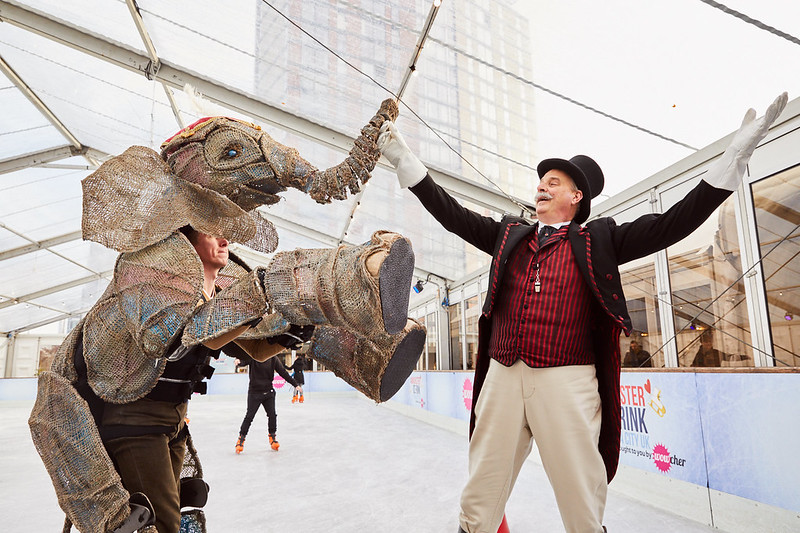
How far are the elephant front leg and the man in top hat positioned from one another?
0.78 m

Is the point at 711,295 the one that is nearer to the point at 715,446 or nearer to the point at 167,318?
the point at 715,446

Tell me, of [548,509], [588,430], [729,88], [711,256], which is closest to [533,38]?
[729,88]

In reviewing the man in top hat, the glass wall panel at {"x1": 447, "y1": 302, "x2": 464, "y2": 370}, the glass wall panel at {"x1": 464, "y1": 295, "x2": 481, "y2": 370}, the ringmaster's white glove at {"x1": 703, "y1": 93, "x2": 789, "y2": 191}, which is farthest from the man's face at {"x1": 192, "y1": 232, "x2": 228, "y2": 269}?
the glass wall panel at {"x1": 447, "y1": 302, "x2": 464, "y2": 370}

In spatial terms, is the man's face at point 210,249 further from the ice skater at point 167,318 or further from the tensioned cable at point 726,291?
the tensioned cable at point 726,291

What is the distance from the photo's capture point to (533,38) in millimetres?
3541

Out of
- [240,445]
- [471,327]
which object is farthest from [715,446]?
[471,327]

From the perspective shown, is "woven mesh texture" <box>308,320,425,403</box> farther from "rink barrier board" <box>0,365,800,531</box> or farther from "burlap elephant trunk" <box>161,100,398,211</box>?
"rink barrier board" <box>0,365,800,531</box>

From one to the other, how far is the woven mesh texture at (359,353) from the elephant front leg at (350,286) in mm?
116

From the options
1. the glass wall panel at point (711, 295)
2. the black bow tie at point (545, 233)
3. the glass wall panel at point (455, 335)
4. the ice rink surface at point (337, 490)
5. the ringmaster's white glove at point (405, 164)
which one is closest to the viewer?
the ringmaster's white glove at point (405, 164)

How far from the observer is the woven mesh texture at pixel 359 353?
0.72 m

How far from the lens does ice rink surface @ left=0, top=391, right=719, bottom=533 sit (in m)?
2.95

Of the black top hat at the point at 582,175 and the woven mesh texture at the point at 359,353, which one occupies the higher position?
the black top hat at the point at 582,175

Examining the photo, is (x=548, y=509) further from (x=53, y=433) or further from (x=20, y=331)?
(x=20, y=331)

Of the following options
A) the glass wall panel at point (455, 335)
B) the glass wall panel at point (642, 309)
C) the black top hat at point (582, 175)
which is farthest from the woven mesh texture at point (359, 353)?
the glass wall panel at point (455, 335)
